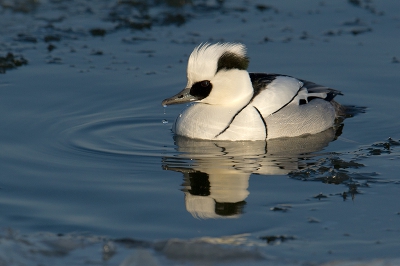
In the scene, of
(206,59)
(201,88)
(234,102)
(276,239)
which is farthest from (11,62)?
(276,239)

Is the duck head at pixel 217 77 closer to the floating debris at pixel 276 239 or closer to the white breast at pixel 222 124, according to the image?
the white breast at pixel 222 124

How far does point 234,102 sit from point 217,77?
431mm

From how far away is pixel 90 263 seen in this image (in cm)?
610

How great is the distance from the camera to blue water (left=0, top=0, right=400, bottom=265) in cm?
686

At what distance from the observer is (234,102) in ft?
32.0

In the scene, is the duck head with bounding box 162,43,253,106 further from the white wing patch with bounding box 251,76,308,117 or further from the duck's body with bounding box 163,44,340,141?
the white wing patch with bounding box 251,76,308,117

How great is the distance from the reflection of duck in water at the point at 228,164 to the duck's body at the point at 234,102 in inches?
5.7

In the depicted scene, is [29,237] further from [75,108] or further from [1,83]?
[1,83]

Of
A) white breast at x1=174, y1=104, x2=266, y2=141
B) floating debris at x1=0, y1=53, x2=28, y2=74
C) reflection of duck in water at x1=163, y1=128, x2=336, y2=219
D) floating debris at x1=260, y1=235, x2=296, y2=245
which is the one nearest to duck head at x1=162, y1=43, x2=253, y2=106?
white breast at x1=174, y1=104, x2=266, y2=141

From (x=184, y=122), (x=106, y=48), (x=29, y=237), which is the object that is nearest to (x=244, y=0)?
(x=106, y=48)

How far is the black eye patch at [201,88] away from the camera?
9.58 metres

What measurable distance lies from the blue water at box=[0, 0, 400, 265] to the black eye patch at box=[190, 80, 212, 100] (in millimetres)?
657

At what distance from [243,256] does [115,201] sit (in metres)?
1.83

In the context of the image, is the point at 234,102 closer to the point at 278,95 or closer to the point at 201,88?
the point at 201,88
